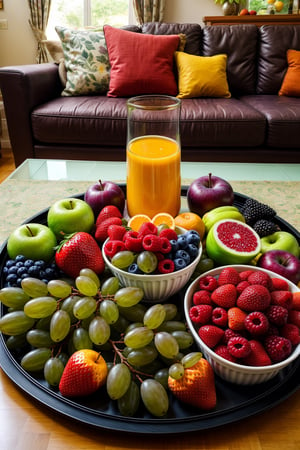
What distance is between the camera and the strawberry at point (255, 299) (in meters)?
0.49

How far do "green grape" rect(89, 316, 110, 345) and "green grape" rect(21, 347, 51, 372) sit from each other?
7cm

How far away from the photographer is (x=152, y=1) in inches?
151

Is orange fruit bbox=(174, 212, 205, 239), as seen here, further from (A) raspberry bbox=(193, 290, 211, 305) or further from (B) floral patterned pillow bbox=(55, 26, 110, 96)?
(B) floral patterned pillow bbox=(55, 26, 110, 96)

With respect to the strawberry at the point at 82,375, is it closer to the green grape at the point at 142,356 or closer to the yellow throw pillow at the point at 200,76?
the green grape at the point at 142,356

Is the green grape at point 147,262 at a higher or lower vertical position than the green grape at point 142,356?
higher

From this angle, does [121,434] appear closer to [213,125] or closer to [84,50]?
[213,125]

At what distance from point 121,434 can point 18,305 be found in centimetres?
25

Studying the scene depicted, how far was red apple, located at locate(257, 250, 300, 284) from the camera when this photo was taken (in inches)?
25.7

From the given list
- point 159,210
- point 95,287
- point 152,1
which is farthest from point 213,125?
point 152,1

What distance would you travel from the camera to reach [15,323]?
1.73 feet

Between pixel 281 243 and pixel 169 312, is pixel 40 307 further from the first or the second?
pixel 281 243

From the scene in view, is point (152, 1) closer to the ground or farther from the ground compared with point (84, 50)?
farther from the ground

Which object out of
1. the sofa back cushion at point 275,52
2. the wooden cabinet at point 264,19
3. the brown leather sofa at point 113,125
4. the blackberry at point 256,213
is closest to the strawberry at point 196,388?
the blackberry at point 256,213

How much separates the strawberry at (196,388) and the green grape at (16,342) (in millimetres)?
236
